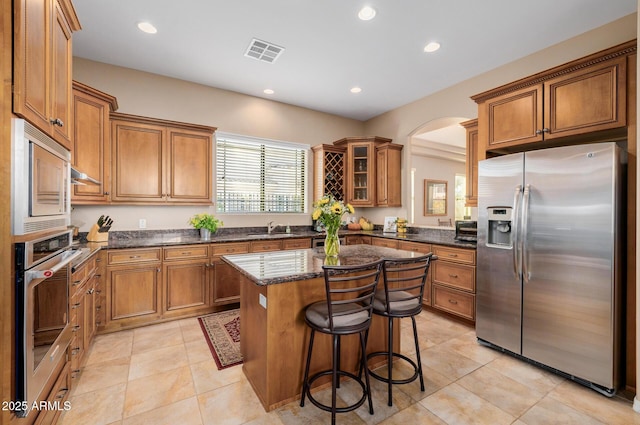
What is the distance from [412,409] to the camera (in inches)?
76.5

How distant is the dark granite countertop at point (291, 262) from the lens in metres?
1.79

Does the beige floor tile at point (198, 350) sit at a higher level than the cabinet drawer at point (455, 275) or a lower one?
lower

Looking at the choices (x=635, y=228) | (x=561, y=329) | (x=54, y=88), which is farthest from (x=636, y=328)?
(x=54, y=88)

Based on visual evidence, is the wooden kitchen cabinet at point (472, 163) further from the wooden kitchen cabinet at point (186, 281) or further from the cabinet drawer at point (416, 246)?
the wooden kitchen cabinet at point (186, 281)

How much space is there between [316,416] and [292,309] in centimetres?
70

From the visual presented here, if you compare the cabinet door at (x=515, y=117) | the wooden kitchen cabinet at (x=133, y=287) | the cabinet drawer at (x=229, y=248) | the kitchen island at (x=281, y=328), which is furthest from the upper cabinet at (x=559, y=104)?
the wooden kitchen cabinet at (x=133, y=287)

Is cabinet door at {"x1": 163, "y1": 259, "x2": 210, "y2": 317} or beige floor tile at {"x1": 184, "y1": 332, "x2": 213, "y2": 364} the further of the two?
cabinet door at {"x1": 163, "y1": 259, "x2": 210, "y2": 317}

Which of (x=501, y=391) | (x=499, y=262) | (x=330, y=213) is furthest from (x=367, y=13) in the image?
(x=501, y=391)

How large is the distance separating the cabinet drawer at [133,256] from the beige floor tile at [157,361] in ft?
3.35

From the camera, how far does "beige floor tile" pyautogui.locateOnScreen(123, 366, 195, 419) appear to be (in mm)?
1974

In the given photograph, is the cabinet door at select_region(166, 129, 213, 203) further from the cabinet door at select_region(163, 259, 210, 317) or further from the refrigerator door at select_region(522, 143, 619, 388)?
the refrigerator door at select_region(522, 143, 619, 388)

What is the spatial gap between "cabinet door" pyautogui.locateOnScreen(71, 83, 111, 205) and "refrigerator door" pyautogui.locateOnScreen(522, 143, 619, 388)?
4.31 m

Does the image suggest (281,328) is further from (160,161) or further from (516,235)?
(160,161)

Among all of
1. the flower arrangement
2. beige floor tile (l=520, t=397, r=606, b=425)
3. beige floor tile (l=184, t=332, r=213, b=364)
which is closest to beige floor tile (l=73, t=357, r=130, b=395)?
beige floor tile (l=184, t=332, r=213, b=364)
